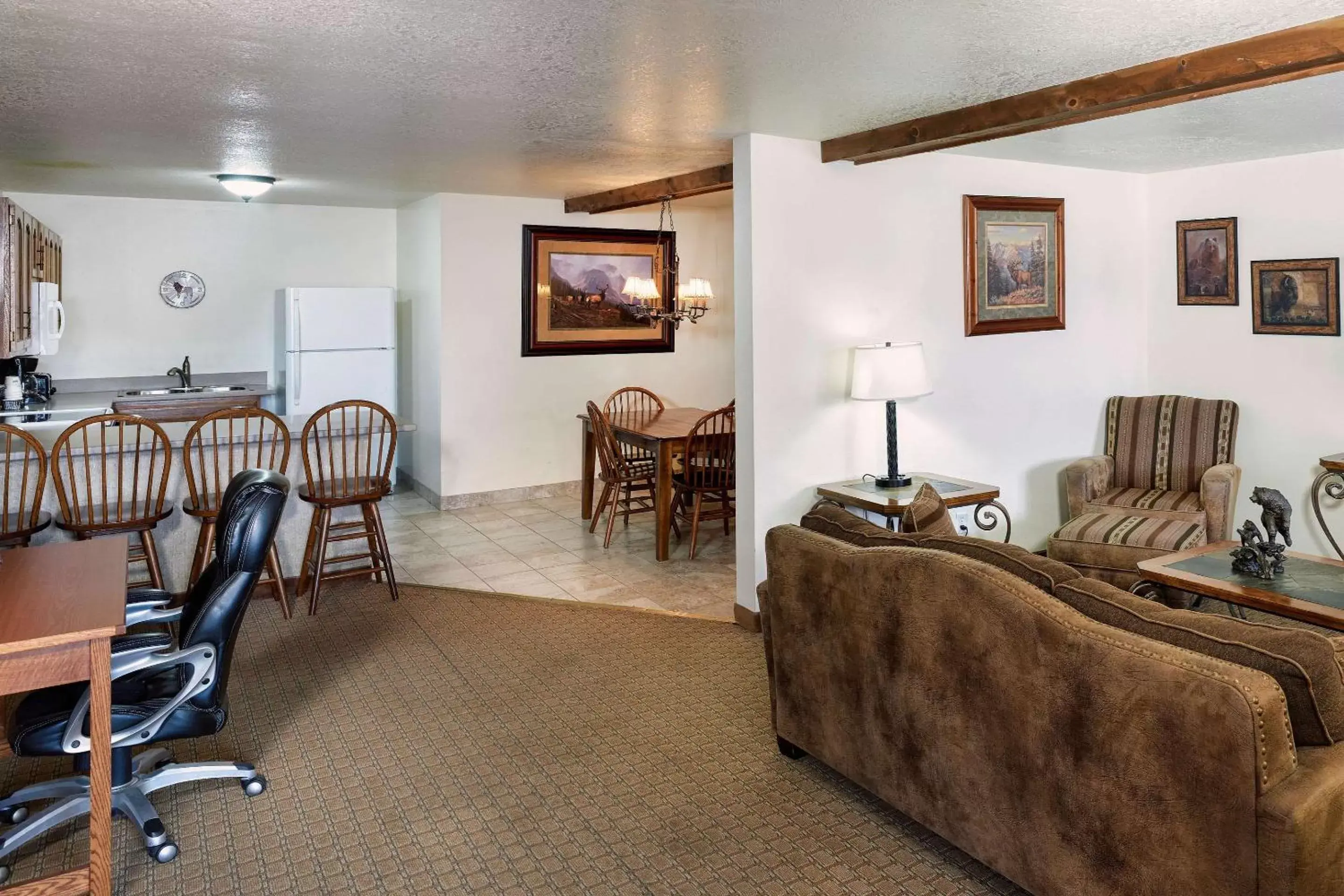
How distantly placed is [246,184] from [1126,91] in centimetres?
467

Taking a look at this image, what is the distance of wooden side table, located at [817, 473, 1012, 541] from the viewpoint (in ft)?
13.5

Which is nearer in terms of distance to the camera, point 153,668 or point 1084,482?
point 153,668

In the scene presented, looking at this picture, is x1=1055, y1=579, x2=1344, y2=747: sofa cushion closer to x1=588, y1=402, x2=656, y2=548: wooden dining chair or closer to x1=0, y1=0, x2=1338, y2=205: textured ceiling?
x1=0, y1=0, x2=1338, y2=205: textured ceiling

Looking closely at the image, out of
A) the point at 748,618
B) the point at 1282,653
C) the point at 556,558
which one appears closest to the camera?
the point at 1282,653

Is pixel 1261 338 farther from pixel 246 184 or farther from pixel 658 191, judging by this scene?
pixel 246 184

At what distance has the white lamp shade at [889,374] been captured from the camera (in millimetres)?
4246

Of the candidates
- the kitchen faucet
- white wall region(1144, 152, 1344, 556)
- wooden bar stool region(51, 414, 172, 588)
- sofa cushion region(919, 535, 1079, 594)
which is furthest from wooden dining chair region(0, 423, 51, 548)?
white wall region(1144, 152, 1344, 556)

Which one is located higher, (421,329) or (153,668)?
(421,329)

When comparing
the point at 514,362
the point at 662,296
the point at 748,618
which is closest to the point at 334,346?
the point at 514,362

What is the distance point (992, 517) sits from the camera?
15.0 ft

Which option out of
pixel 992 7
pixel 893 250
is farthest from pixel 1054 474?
pixel 992 7

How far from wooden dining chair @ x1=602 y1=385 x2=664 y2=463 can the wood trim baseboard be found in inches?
90.9

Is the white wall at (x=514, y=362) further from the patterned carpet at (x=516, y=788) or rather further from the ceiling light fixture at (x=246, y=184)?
the patterned carpet at (x=516, y=788)

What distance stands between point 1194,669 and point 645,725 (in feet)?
6.51
